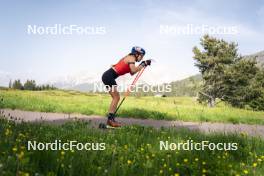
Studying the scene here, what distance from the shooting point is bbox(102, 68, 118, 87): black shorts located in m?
10.1

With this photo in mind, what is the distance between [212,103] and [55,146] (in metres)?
59.3

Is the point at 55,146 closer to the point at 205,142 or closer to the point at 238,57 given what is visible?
the point at 205,142

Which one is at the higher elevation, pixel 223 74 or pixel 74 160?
pixel 223 74

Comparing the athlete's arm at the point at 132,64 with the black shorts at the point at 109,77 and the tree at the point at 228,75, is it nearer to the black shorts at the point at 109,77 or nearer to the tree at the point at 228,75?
the black shorts at the point at 109,77

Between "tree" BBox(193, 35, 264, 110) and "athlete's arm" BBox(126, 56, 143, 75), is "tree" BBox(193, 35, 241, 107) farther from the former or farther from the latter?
"athlete's arm" BBox(126, 56, 143, 75)

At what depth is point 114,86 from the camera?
10.4 m

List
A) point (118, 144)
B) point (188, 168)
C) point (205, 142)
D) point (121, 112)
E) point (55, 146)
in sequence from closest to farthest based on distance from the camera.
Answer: point (188, 168), point (55, 146), point (118, 144), point (205, 142), point (121, 112)

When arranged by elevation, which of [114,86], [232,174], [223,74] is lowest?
[232,174]

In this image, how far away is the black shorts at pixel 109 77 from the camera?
1014cm

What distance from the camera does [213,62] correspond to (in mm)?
63625

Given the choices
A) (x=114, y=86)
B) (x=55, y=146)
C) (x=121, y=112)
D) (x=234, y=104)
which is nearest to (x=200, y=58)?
(x=234, y=104)

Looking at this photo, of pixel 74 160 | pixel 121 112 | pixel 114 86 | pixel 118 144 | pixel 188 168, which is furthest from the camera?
pixel 121 112

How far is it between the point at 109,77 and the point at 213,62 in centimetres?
5567

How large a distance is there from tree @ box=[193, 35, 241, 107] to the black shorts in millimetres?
53874
